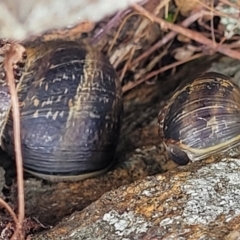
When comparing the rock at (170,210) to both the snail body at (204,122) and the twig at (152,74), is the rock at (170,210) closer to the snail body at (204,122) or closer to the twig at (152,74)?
the snail body at (204,122)

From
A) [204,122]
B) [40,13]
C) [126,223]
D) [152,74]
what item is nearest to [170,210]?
[126,223]

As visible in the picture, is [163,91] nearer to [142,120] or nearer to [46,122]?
[142,120]

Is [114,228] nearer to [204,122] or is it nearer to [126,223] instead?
[126,223]

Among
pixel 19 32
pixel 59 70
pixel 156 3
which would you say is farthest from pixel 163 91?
pixel 19 32

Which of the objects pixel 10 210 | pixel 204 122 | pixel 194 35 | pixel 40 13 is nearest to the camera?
pixel 40 13

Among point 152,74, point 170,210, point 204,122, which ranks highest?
point 152,74

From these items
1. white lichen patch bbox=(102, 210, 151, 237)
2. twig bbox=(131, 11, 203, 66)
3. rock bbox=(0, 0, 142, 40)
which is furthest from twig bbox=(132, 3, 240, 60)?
rock bbox=(0, 0, 142, 40)
